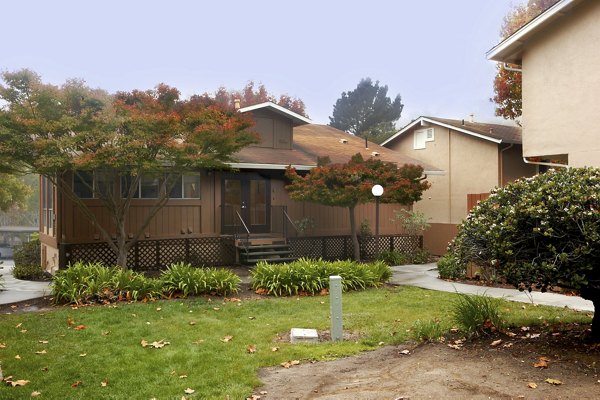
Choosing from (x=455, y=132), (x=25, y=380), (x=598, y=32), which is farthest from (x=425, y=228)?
(x=25, y=380)

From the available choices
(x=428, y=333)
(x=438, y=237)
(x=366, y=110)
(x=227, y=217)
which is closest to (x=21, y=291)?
(x=227, y=217)

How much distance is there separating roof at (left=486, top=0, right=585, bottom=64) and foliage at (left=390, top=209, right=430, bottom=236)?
626cm

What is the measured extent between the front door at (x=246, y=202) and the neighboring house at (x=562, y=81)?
7874 mm

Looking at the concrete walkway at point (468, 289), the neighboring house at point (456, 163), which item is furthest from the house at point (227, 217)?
the concrete walkway at point (468, 289)

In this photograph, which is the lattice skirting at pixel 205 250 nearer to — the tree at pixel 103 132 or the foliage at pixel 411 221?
the foliage at pixel 411 221

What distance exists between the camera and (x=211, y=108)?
12.2 m

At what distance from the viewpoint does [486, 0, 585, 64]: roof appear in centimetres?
1172

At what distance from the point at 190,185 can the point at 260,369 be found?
10468 mm

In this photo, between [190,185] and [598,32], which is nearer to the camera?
[598,32]

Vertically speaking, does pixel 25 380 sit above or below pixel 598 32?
below

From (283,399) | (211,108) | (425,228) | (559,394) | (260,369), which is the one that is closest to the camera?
(559,394)

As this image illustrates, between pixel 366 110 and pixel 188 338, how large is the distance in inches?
1860

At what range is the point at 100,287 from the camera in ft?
33.0

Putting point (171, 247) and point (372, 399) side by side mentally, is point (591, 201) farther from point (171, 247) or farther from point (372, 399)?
point (171, 247)
